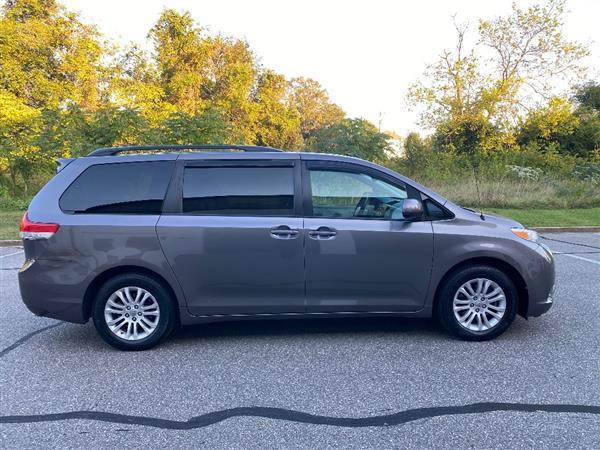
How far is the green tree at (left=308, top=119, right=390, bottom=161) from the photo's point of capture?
68.0 ft

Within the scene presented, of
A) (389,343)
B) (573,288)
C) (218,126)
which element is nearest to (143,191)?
(389,343)

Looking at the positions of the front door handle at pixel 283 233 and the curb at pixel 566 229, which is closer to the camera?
the front door handle at pixel 283 233

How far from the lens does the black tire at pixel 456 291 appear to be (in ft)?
14.4

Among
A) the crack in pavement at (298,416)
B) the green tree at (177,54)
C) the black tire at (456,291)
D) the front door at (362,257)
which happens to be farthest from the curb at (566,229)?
the green tree at (177,54)

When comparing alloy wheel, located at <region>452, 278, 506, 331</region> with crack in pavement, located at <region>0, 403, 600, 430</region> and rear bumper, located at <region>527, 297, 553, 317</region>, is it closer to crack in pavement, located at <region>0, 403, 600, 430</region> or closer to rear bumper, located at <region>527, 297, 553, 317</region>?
rear bumper, located at <region>527, 297, 553, 317</region>

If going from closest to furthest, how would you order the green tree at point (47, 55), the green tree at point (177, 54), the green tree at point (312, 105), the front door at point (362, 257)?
1. the front door at point (362, 257)
2. the green tree at point (47, 55)
3. the green tree at point (177, 54)
4. the green tree at point (312, 105)

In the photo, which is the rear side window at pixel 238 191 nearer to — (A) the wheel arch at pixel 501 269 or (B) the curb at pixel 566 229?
(A) the wheel arch at pixel 501 269

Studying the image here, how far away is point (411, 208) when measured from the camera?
4266 mm

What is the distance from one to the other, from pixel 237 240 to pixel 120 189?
1.19m

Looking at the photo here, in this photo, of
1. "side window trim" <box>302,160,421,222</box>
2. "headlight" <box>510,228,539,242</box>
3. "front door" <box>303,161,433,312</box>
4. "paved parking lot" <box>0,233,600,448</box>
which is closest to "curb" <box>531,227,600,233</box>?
"paved parking lot" <box>0,233,600,448</box>

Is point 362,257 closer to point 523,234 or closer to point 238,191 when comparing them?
point 238,191

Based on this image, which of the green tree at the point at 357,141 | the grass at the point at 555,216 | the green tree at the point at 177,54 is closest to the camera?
the grass at the point at 555,216

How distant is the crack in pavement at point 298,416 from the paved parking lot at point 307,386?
12 millimetres

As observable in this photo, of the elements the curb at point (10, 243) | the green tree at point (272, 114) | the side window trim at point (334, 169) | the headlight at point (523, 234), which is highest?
the green tree at point (272, 114)
